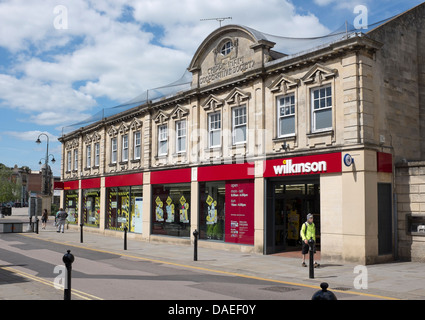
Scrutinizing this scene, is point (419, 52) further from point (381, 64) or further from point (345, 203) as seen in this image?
point (345, 203)

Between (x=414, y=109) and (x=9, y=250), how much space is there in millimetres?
17918

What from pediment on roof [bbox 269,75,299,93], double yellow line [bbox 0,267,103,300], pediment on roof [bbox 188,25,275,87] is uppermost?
pediment on roof [bbox 188,25,275,87]

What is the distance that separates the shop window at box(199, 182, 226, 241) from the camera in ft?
66.1

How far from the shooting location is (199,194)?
21.4 meters

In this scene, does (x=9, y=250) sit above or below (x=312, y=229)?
below

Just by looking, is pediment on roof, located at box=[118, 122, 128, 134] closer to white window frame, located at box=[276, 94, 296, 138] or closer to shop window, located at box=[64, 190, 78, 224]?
shop window, located at box=[64, 190, 78, 224]

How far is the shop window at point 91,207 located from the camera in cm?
3155

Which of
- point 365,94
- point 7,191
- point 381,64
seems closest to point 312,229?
point 365,94

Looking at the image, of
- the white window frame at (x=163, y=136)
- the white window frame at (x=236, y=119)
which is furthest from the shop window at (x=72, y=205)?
the white window frame at (x=236, y=119)

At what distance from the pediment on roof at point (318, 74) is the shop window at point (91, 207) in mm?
19964

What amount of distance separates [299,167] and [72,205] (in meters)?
25.4

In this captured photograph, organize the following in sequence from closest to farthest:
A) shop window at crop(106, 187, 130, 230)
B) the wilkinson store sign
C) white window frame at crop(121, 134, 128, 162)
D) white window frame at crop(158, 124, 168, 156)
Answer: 1. the wilkinson store sign
2. white window frame at crop(158, 124, 168, 156)
3. shop window at crop(106, 187, 130, 230)
4. white window frame at crop(121, 134, 128, 162)

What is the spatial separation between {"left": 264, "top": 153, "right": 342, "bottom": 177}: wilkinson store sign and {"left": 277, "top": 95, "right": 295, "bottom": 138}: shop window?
1222 mm

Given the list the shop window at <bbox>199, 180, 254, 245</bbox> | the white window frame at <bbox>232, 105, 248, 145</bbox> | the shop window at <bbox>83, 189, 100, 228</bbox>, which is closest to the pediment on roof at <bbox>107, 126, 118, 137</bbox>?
the shop window at <bbox>83, 189, 100, 228</bbox>
